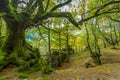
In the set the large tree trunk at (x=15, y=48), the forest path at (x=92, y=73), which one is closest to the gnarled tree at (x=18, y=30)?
the large tree trunk at (x=15, y=48)

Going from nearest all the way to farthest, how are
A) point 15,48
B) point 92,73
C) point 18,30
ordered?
point 92,73, point 18,30, point 15,48

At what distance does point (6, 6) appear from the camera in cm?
1248

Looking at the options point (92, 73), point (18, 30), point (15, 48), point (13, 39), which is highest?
point (18, 30)

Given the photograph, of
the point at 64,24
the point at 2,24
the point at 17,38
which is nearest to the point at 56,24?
the point at 64,24

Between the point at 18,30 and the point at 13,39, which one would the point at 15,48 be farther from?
the point at 18,30

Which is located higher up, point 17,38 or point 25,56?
point 17,38

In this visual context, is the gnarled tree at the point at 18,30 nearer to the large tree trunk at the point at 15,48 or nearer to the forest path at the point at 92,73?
the large tree trunk at the point at 15,48

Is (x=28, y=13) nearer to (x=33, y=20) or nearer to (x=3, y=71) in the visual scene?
(x=33, y=20)

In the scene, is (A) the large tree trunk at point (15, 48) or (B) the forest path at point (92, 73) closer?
(B) the forest path at point (92, 73)

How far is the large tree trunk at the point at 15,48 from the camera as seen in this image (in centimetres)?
1332

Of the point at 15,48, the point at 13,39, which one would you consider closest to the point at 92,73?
the point at 15,48

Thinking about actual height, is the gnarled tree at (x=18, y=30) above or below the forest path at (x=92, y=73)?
above

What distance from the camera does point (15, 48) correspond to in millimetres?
14125

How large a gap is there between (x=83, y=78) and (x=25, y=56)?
5.24 meters
